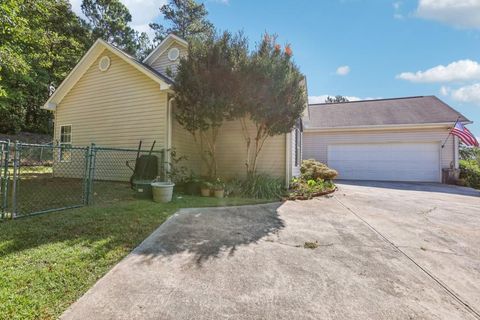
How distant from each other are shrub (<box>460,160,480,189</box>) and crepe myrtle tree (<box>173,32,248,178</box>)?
12664mm

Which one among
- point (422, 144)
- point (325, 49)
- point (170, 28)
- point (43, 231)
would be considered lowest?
point (43, 231)

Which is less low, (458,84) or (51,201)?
(458,84)

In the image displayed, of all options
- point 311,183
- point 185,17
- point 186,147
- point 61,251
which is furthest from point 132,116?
point 185,17

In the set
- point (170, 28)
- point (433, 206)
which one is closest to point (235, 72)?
point (433, 206)

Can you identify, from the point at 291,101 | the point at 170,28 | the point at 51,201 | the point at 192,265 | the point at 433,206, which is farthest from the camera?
the point at 170,28

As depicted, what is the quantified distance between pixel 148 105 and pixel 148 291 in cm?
716

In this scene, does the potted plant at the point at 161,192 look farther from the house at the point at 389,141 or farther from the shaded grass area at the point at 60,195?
the house at the point at 389,141

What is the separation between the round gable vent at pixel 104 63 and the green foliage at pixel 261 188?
6.77 metres

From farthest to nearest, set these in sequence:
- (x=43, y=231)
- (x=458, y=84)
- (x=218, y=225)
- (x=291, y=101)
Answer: (x=458, y=84) → (x=291, y=101) → (x=218, y=225) → (x=43, y=231)

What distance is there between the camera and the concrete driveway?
219 cm

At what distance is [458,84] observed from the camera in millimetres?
17812

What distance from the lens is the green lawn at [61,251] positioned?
2.19 metres

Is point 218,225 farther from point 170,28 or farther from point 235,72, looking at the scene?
point 170,28

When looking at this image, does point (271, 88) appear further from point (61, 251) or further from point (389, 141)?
point (389, 141)
